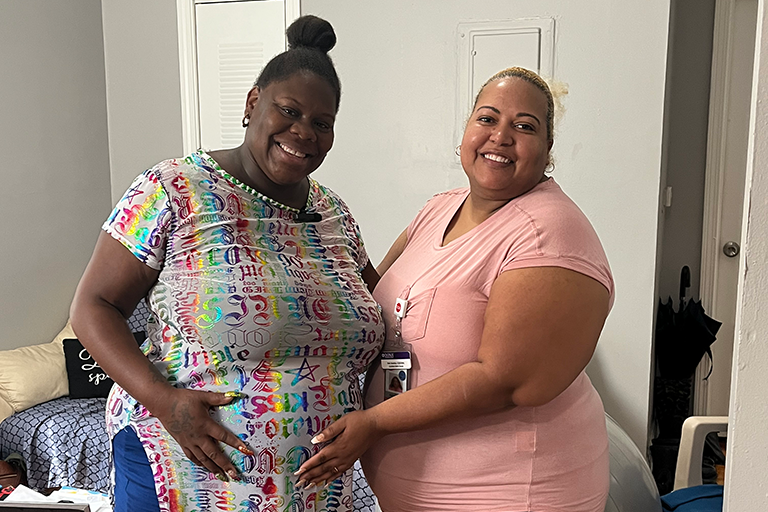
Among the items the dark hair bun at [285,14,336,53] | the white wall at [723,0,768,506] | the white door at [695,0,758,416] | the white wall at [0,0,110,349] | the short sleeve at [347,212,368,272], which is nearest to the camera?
the white wall at [723,0,768,506]

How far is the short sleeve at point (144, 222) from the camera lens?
4.22 feet

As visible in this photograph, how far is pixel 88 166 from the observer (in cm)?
391

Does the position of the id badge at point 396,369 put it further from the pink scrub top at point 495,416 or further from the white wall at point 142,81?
the white wall at point 142,81

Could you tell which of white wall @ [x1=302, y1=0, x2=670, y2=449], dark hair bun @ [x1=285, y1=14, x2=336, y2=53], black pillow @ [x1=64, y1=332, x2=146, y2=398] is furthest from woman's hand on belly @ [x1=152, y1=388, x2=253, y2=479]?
black pillow @ [x1=64, y1=332, x2=146, y2=398]

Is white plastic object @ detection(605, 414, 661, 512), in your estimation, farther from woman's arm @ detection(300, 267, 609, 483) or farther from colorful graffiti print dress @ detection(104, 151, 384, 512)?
colorful graffiti print dress @ detection(104, 151, 384, 512)

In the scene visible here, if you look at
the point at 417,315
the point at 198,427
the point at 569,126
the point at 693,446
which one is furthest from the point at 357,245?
the point at 569,126

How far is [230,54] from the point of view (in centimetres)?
376

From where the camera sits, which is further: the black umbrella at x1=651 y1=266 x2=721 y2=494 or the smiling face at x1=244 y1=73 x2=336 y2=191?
the black umbrella at x1=651 y1=266 x2=721 y2=494

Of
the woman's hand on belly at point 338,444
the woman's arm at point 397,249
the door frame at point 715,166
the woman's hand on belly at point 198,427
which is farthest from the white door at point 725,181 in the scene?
the woman's hand on belly at point 198,427

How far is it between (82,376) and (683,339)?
9.13ft

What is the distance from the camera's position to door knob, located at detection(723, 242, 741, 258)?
3697 millimetres

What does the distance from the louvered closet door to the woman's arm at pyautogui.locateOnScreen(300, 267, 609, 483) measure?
8.85ft

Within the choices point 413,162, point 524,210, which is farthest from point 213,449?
point 413,162

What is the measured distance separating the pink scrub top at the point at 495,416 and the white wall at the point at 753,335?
1.60 ft
